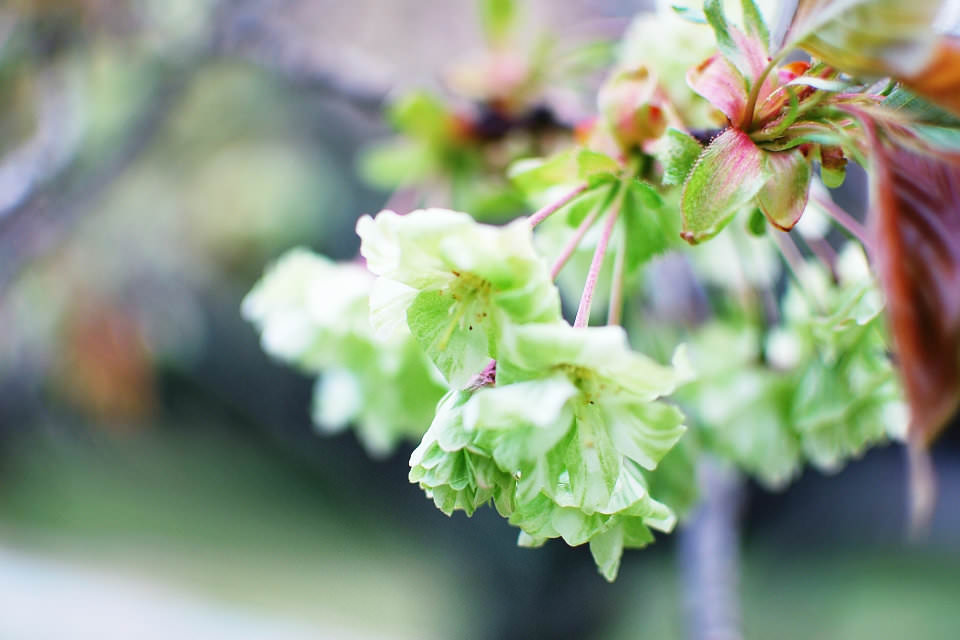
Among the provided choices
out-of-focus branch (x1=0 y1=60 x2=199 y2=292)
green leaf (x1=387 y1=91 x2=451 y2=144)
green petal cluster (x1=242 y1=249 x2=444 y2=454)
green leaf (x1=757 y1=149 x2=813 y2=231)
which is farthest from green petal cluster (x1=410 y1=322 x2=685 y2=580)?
out-of-focus branch (x1=0 y1=60 x2=199 y2=292)

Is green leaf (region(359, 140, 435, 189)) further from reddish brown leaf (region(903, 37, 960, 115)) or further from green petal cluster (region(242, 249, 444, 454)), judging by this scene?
reddish brown leaf (region(903, 37, 960, 115))

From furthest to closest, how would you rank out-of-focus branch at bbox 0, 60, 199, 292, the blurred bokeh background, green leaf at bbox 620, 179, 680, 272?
the blurred bokeh background → out-of-focus branch at bbox 0, 60, 199, 292 → green leaf at bbox 620, 179, 680, 272

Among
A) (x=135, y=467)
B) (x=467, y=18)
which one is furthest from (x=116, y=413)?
(x=467, y=18)

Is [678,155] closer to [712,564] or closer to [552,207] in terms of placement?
[552,207]

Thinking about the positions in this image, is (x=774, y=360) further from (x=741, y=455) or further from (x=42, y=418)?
(x=42, y=418)

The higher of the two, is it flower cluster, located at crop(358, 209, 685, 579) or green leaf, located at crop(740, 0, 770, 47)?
green leaf, located at crop(740, 0, 770, 47)

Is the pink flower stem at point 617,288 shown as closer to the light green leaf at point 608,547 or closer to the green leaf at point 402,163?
the light green leaf at point 608,547
